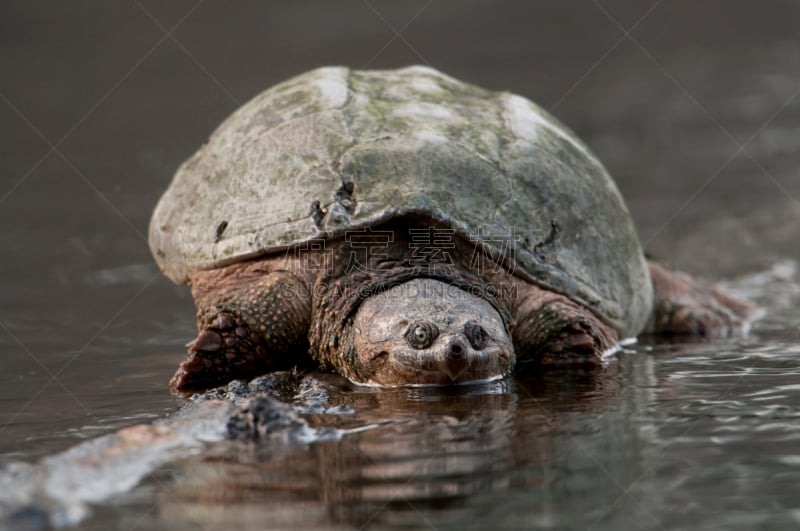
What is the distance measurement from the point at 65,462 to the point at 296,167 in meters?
2.02

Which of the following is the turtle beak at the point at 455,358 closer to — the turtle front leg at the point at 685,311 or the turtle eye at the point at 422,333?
the turtle eye at the point at 422,333

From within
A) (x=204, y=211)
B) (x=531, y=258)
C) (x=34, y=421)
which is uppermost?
(x=204, y=211)

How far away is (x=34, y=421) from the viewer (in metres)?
4.09

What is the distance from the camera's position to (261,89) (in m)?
12.7

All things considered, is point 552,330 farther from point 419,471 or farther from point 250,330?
point 419,471

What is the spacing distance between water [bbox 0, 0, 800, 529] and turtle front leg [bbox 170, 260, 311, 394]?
0.89 ft

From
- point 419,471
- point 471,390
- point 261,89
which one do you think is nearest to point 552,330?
point 471,390

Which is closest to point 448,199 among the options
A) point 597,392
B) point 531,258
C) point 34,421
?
point 531,258

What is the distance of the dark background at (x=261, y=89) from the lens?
7.06 meters

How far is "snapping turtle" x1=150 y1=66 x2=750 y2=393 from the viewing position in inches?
176

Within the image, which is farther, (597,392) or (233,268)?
(233,268)

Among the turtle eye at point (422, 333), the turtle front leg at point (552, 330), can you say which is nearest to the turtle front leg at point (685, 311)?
the turtle front leg at point (552, 330)

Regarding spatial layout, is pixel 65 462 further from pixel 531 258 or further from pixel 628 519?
pixel 531 258

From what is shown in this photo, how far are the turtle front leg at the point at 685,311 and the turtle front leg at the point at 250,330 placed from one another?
94.8 inches
